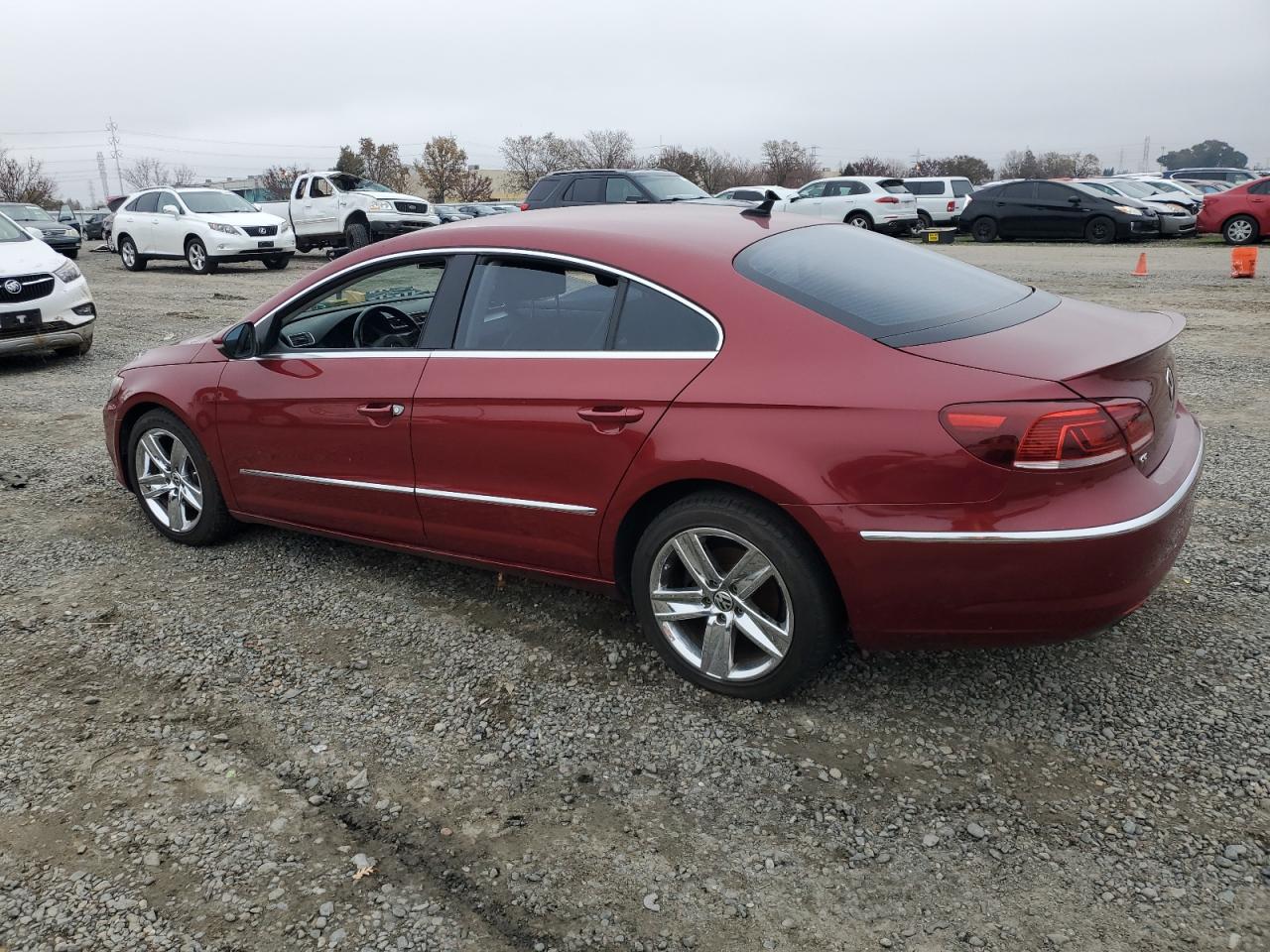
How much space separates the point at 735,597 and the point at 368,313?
2185mm

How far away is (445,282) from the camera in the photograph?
159 inches

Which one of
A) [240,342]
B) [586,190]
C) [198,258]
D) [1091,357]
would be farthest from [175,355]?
[198,258]

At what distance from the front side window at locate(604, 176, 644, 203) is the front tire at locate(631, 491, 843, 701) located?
44.5 ft

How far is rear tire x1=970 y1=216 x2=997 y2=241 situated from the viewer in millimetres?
23875

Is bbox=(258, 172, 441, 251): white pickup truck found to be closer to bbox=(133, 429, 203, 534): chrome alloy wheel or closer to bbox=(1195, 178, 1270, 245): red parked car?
bbox=(1195, 178, 1270, 245): red parked car

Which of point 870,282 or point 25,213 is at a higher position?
point 870,282

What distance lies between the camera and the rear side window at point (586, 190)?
16.6 m

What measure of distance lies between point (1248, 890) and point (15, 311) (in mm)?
10318

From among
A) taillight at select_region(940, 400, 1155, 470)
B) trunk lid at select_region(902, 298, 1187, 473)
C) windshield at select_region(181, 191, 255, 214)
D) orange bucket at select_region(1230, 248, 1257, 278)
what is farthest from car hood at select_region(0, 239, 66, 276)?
orange bucket at select_region(1230, 248, 1257, 278)

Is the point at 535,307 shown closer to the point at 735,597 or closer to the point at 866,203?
the point at 735,597

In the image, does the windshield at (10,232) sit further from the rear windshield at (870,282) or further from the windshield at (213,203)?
the windshield at (213,203)

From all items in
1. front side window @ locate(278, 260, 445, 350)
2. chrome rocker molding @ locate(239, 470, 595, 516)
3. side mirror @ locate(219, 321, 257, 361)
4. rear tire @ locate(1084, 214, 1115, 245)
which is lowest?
rear tire @ locate(1084, 214, 1115, 245)

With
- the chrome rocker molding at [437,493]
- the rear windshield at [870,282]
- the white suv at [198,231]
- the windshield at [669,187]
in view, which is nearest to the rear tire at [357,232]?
the white suv at [198,231]

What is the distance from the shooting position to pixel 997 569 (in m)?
2.89
